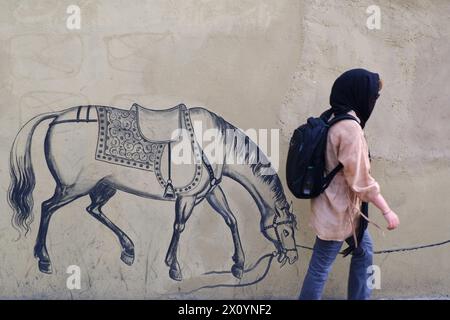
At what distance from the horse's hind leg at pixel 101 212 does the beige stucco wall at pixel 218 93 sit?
4 centimetres

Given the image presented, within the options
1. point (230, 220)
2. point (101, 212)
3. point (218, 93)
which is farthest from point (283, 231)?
point (101, 212)

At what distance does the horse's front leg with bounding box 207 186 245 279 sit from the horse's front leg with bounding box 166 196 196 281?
5.6 inches

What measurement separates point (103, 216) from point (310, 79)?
65.8 inches

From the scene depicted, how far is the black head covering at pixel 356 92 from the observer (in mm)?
3096

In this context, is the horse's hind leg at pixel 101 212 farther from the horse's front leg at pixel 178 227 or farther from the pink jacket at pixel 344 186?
the pink jacket at pixel 344 186

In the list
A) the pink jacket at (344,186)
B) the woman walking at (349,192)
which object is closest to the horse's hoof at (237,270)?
the woman walking at (349,192)

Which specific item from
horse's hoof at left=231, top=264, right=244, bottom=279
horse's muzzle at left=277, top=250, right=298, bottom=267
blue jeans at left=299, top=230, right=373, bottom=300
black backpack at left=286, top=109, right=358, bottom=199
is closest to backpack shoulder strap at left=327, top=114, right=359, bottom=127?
black backpack at left=286, top=109, right=358, bottom=199

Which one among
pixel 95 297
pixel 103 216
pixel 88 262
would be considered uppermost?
pixel 103 216

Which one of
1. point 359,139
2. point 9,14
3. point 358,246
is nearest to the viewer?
point 359,139

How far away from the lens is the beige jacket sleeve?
3.00 m

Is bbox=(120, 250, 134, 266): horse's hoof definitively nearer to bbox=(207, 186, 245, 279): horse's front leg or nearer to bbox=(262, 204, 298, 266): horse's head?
bbox=(207, 186, 245, 279): horse's front leg

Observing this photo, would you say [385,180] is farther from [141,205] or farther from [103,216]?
[103,216]

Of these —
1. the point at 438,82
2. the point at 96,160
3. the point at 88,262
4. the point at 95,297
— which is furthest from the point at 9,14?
the point at 438,82

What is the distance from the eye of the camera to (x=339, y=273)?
13.0 feet
